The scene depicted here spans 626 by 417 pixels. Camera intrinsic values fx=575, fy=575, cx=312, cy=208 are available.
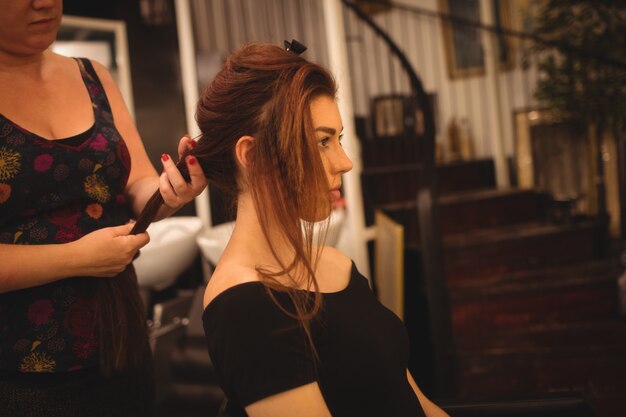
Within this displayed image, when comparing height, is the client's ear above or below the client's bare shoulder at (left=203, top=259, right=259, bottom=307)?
above

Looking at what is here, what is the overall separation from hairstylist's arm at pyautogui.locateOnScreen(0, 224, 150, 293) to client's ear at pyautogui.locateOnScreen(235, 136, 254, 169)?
0.70 feet

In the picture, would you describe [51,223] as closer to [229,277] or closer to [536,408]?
[229,277]

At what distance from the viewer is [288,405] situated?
→ 823mm

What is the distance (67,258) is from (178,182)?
0.69 feet

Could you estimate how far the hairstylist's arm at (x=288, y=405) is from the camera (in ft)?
2.69

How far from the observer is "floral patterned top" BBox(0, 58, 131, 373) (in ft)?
3.07

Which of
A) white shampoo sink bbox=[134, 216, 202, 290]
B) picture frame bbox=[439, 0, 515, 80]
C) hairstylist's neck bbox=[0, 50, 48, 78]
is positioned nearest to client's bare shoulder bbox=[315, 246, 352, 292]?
hairstylist's neck bbox=[0, 50, 48, 78]

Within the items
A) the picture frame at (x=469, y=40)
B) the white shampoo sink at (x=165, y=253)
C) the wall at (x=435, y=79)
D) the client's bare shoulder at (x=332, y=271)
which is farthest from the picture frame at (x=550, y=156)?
the client's bare shoulder at (x=332, y=271)

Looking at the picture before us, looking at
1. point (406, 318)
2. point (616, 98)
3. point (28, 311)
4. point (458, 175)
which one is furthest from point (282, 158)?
point (458, 175)

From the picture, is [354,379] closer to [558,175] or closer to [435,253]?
[435,253]

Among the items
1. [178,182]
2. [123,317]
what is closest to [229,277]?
[178,182]

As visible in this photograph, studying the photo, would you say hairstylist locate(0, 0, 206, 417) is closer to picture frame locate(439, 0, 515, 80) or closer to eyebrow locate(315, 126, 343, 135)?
eyebrow locate(315, 126, 343, 135)

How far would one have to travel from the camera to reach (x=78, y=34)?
9.68 feet

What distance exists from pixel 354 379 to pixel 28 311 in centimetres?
55
